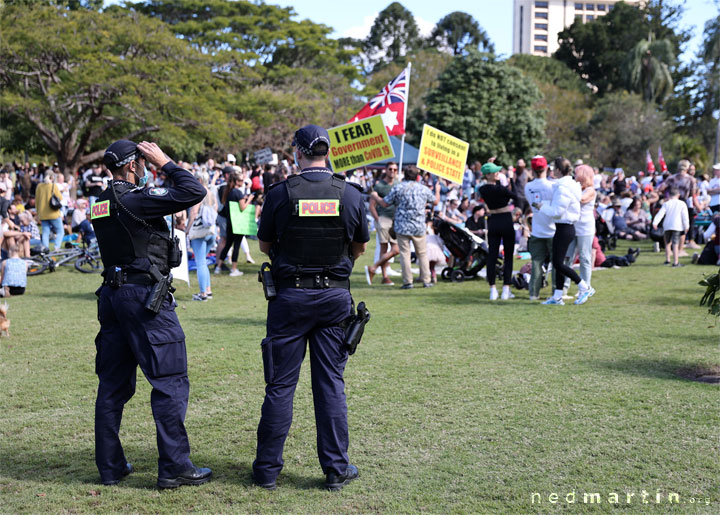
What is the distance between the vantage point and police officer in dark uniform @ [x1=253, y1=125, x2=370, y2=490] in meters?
4.18

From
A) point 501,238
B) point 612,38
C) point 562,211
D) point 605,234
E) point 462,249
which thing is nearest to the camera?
point 562,211

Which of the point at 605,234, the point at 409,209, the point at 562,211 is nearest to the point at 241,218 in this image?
the point at 409,209

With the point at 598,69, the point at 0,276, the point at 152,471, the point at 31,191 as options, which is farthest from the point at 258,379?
the point at 598,69

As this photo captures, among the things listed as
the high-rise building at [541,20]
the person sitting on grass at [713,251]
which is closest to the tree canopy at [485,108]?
the person sitting on grass at [713,251]

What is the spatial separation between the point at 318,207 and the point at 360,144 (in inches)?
276

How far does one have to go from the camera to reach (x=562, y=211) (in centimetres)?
938

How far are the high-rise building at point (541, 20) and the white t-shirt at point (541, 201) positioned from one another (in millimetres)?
123720

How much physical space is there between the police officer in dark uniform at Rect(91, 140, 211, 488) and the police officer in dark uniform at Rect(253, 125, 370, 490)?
0.46m

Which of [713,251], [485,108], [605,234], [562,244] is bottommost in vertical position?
[713,251]

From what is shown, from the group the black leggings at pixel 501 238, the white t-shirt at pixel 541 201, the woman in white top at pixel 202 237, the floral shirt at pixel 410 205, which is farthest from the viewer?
the floral shirt at pixel 410 205

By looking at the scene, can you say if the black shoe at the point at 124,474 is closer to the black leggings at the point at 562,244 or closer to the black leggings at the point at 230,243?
the black leggings at the point at 562,244

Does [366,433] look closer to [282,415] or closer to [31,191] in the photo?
[282,415]

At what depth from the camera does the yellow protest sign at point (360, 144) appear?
35.8 ft

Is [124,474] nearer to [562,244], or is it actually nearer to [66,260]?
[562,244]
